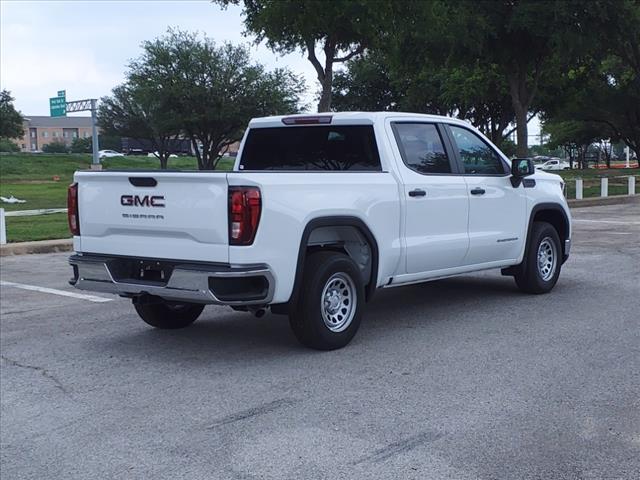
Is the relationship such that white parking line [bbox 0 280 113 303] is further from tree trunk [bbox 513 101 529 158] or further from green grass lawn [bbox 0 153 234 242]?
tree trunk [bbox 513 101 529 158]

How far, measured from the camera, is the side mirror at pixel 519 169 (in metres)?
8.32

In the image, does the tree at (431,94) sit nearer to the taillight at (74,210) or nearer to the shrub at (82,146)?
the taillight at (74,210)

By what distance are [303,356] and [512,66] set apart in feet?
79.7

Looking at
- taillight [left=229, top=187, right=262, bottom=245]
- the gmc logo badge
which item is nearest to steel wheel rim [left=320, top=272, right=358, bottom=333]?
taillight [left=229, top=187, right=262, bottom=245]

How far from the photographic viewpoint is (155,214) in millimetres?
6164

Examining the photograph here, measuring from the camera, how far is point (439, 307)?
8461 millimetres

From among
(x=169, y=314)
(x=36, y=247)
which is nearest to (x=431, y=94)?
(x=36, y=247)

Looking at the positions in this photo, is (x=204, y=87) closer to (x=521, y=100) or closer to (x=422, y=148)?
(x=521, y=100)

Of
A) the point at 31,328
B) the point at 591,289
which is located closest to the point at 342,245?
the point at 31,328

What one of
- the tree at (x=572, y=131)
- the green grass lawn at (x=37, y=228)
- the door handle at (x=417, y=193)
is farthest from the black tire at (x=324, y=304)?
the tree at (x=572, y=131)

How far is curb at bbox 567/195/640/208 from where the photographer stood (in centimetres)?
2570

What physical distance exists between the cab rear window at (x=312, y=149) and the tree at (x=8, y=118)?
60253 millimetres

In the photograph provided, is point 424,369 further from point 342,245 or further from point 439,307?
point 439,307

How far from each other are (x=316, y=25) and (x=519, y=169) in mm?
13733
